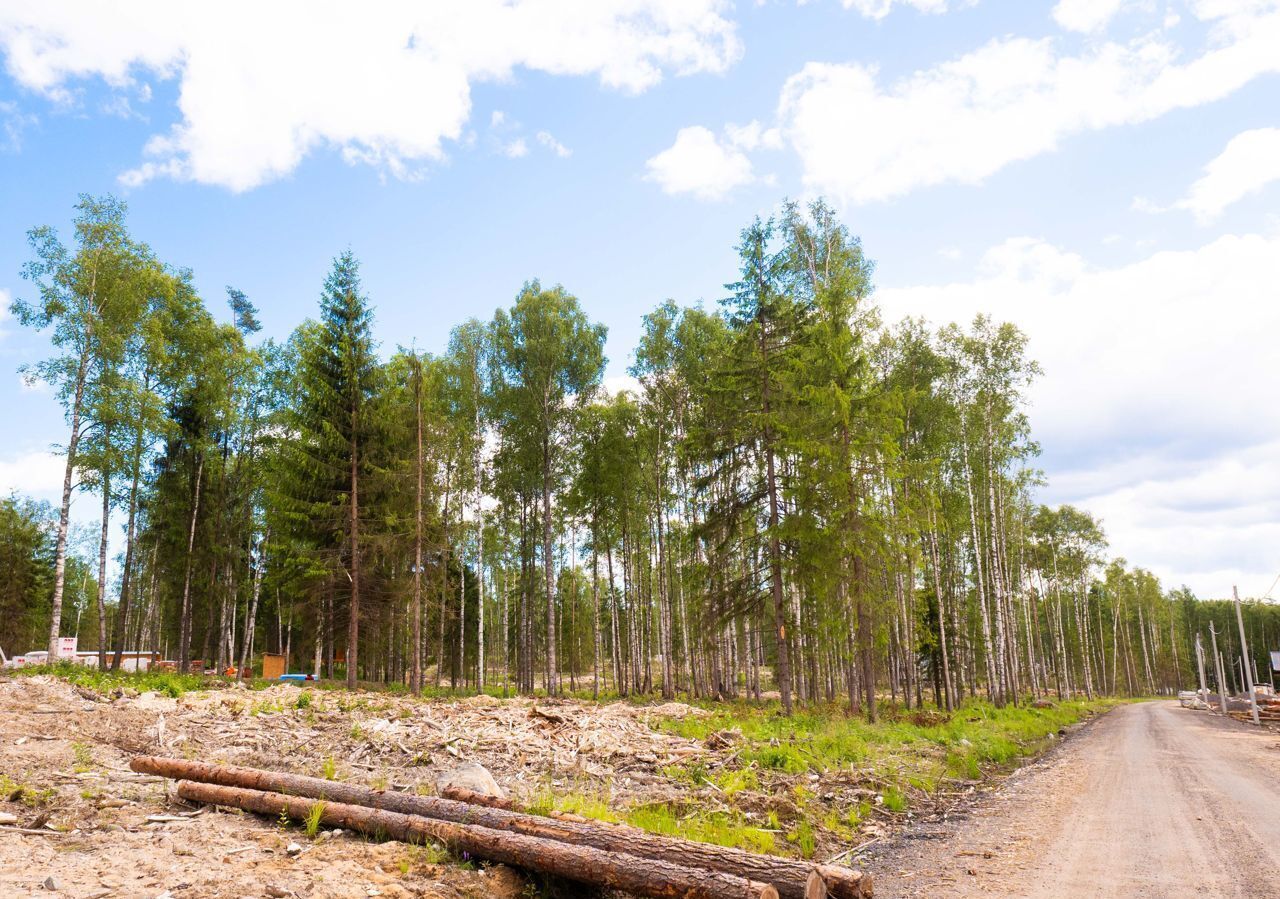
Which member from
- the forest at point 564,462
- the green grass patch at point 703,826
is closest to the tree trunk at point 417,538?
the forest at point 564,462

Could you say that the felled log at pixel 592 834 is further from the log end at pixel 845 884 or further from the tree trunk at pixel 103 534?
the tree trunk at pixel 103 534

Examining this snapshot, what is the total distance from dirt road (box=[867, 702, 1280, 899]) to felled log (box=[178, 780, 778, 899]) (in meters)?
2.30

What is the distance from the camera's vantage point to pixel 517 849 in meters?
5.85

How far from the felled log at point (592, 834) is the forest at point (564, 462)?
13.0m

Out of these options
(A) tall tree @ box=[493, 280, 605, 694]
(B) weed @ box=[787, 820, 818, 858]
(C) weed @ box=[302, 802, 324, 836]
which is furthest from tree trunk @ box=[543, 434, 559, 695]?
(C) weed @ box=[302, 802, 324, 836]

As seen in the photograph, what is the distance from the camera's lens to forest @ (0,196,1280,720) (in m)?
19.4

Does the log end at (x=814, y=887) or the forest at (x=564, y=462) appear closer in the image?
the log end at (x=814, y=887)

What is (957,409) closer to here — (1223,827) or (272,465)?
(1223,827)

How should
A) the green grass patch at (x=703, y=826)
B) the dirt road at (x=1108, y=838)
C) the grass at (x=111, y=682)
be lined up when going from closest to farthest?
1. the dirt road at (x=1108, y=838)
2. the green grass patch at (x=703, y=826)
3. the grass at (x=111, y=682)

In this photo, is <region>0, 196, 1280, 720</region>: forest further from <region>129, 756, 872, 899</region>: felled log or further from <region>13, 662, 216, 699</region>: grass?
<region>129, 756, 872, 899</region>: felled log

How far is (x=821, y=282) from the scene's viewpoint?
949 inches

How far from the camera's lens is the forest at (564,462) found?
19.4 metres

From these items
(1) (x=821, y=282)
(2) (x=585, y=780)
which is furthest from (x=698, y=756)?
(1) (x=821, y=282)

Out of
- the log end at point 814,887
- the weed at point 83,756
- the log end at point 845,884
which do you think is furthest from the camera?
the weed at point 83,756
